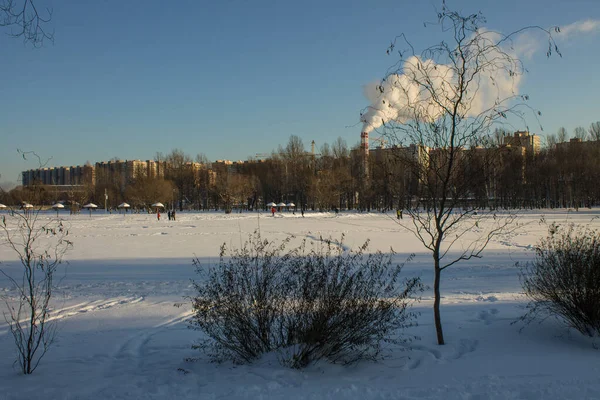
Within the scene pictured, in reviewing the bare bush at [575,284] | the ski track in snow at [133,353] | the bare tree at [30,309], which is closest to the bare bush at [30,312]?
the bare tree at [30,309]

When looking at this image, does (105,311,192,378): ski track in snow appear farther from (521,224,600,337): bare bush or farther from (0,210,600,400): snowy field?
(521,224,600,337): bare bush

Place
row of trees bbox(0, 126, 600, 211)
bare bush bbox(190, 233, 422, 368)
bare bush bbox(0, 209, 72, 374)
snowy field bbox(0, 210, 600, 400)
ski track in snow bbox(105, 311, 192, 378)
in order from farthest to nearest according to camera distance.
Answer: row of trees bbox(0, 126, 600, 211) → ski track in snow bbox(105, 311, 192, 378) → bare bush bbox(190, 233, 422, 368) → bare bush bbox(0, 209, 72, 374) → snowy field bbox(0, 210, 600, 400)

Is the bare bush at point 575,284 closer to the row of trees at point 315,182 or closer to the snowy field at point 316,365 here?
the snowy field at point 316,365

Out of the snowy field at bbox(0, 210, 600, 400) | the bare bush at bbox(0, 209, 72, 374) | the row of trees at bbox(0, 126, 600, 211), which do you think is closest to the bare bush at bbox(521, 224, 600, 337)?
the snowy field at bbox(0, 210, 600, 400)

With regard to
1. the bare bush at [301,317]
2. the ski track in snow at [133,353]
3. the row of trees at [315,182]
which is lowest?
the ski track in snow at [133,353]

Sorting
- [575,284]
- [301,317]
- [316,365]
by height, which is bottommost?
[316,365]

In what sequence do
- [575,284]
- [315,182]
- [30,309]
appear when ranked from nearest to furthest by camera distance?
[575,284]
[30,309]
[315,182]

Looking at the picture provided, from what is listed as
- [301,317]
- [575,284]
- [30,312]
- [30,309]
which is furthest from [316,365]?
[30,309]

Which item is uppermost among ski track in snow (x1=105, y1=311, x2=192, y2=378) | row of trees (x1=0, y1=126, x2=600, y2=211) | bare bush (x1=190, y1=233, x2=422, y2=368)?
row of trees (x1=0, y1=126, x2=600, y2=211)

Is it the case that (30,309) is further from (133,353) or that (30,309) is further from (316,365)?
(316,365)

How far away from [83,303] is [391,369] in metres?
6.99

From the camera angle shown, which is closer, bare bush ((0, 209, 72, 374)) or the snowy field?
the snowy field

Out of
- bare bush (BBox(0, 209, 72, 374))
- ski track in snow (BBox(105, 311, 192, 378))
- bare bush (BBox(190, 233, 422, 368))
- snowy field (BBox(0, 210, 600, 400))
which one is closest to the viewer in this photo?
snowy field (BBox(0, 210, 600, 400))

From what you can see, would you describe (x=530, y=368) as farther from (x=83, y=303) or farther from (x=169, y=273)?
(x=169, y=273)
